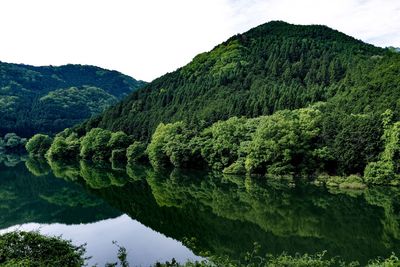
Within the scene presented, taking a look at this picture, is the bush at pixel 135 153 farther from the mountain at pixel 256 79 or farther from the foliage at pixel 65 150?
the foliage at pixel 65 150

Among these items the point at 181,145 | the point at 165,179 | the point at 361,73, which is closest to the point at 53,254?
the point at 165,179

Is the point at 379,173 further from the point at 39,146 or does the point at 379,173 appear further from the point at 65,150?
the point at 39,146

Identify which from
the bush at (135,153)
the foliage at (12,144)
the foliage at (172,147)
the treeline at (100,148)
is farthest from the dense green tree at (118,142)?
the foliage at (12,144)

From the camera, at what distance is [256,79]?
382ft

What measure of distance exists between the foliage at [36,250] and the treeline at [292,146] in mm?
48228

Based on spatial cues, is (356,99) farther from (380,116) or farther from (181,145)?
(181,145)

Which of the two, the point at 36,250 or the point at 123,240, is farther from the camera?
the point at 123,240

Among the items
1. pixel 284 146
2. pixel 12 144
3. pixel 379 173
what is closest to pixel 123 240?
pixel 379 173

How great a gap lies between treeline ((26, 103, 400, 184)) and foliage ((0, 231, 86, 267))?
48228 mm

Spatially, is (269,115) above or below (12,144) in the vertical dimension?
above

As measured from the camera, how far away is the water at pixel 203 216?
31281 mm

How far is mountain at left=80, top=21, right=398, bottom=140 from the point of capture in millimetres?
93562

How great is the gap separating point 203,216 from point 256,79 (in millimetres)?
80120

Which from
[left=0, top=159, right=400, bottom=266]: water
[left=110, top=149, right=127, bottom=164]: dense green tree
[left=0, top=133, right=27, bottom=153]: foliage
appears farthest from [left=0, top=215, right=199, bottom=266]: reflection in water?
[left=0, top=133, right=27, bottom=153]: foliage
